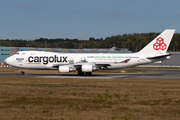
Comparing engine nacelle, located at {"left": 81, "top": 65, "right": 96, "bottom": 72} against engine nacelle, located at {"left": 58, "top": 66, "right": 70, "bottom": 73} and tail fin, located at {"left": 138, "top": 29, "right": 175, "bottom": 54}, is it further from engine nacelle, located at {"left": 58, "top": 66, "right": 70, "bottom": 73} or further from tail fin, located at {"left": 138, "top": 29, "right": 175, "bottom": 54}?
tail fin, located at {"left": 138, "top": 29, "right": 175, "bottom": 54}

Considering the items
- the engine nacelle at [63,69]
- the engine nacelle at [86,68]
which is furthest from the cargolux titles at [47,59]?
the engine nacelle at [86,68]

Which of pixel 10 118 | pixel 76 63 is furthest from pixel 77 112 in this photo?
pixel 76 63

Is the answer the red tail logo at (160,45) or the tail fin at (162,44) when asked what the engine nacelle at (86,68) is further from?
the red tail logo at (160,45)

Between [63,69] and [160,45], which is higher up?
[160,45]

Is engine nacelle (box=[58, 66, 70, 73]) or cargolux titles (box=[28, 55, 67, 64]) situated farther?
cargolux titles (box=[28, 55, 67, 64])

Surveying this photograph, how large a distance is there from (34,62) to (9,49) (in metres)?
A: 87.3

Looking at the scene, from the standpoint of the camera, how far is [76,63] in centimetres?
4409

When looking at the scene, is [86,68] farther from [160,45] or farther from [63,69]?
[160,45]

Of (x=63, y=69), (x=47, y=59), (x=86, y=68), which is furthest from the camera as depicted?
(x=47, y=59)

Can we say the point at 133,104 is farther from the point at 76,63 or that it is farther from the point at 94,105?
the point at 76,63

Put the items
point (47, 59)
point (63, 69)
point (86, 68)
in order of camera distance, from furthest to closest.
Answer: point (47, 59)
point (86, 68)
point (63, 69)

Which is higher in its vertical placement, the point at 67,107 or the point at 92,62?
the point at 92,62

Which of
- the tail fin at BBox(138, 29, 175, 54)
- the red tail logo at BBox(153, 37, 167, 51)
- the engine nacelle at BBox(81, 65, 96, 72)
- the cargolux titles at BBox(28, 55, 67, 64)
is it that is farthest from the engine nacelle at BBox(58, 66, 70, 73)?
the red tail logo at BBox(153, 37, 167, 51)

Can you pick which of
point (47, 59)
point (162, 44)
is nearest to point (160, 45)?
point (162, 44)
